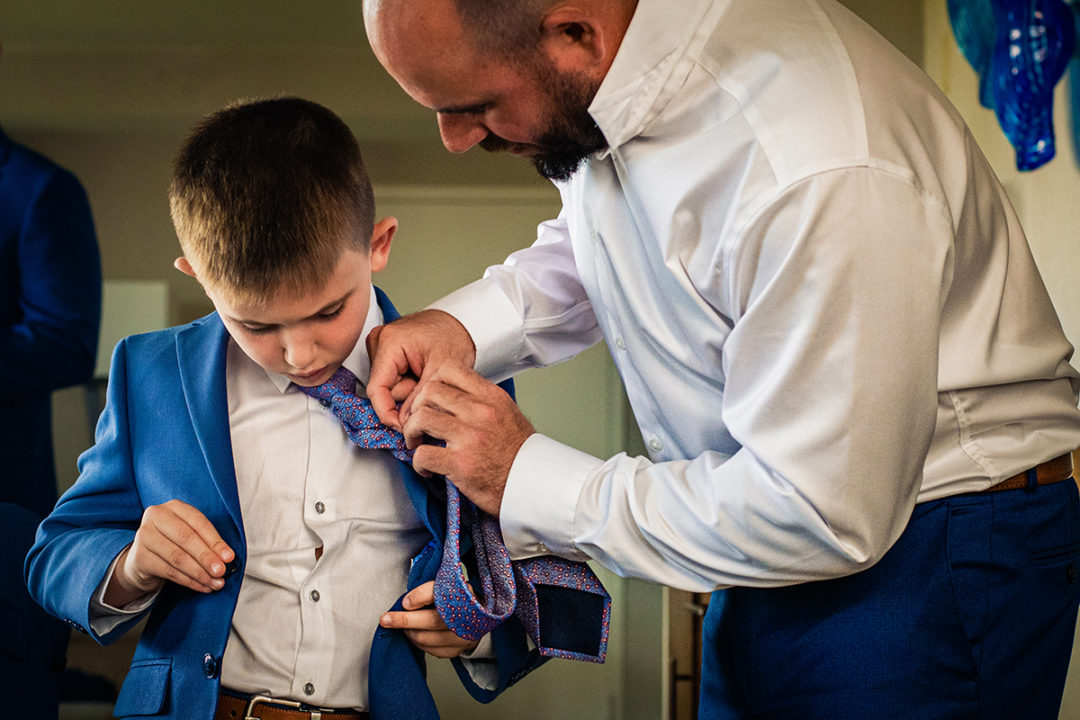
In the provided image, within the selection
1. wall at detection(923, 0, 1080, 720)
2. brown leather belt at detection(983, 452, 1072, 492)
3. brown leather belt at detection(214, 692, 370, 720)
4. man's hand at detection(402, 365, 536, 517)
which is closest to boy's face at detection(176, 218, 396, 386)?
man's hand at detection(402, 365, 536, 517)

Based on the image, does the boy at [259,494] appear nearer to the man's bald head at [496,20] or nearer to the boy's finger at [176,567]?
the boy's finger at [176,567]

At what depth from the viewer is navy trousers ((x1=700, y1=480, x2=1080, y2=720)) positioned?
84 cm

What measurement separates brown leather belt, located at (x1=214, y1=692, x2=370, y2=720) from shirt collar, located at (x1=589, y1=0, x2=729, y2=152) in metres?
0.66

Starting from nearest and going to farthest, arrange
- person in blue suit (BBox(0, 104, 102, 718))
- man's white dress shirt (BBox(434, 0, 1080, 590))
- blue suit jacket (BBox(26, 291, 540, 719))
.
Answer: man's white dress shirt (BBox(434, 0, 1080, 590))
blue suit jacket (BBox(26, 291, 540, 719))
person in blue suit (BBox(0, 104, 102, 718))

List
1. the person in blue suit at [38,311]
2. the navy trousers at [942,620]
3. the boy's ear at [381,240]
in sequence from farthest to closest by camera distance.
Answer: the person in blue suit at [38,311], the boy's ear at [381,240], the navy trousers at [942,620]

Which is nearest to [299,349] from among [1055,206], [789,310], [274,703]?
[274,703]

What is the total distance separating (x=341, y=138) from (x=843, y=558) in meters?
0.66

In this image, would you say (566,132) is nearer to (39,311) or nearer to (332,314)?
(332,314)

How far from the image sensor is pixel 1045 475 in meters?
0.89

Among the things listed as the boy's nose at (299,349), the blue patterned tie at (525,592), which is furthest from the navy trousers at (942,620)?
the boy's nose at (299,349)

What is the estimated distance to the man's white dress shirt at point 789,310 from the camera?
0.73 meters

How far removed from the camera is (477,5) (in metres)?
0.82

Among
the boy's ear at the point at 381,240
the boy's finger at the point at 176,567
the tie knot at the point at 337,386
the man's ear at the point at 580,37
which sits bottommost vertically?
the boy's finger at the point at 176,567

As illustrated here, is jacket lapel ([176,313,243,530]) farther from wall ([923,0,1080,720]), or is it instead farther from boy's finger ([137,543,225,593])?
wall ([923,0,1080,720])
